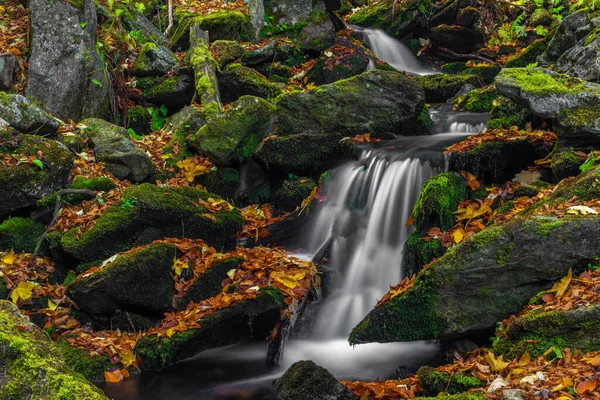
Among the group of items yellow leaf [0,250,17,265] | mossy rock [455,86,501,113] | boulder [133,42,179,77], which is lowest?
yellow leaf [0,250,17,265]

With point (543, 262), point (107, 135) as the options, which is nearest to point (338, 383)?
point (543, 262)

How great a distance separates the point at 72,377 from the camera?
3.15 metres

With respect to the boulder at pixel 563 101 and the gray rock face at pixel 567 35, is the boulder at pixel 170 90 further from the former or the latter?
the gray rock face at pixel 567 35

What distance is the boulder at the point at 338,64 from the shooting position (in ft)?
40.6

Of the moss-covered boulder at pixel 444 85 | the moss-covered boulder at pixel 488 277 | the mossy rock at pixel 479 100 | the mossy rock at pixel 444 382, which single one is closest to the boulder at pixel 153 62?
the moss-covered boulder at pixel 444 85

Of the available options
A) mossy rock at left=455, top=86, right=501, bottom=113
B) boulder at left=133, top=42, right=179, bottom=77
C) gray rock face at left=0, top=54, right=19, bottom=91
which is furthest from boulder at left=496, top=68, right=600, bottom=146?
gray rock face at left=0, top=54, right=19, bottom=91

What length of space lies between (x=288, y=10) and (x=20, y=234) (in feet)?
31.4

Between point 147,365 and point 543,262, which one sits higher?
point 543,262

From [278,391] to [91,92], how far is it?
7333 millimetres

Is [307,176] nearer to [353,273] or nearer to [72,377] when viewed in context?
[353,273]

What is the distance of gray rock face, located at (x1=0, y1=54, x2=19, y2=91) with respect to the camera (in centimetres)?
984

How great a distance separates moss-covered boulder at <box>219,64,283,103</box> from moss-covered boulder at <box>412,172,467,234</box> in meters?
5.32

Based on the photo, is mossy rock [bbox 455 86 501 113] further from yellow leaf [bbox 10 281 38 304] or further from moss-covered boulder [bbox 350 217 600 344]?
yellow leaf [bbox 10 281 38 304]

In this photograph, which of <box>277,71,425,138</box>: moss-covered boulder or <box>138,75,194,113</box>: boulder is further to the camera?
<box>138,75,194,113</box>: boulder
